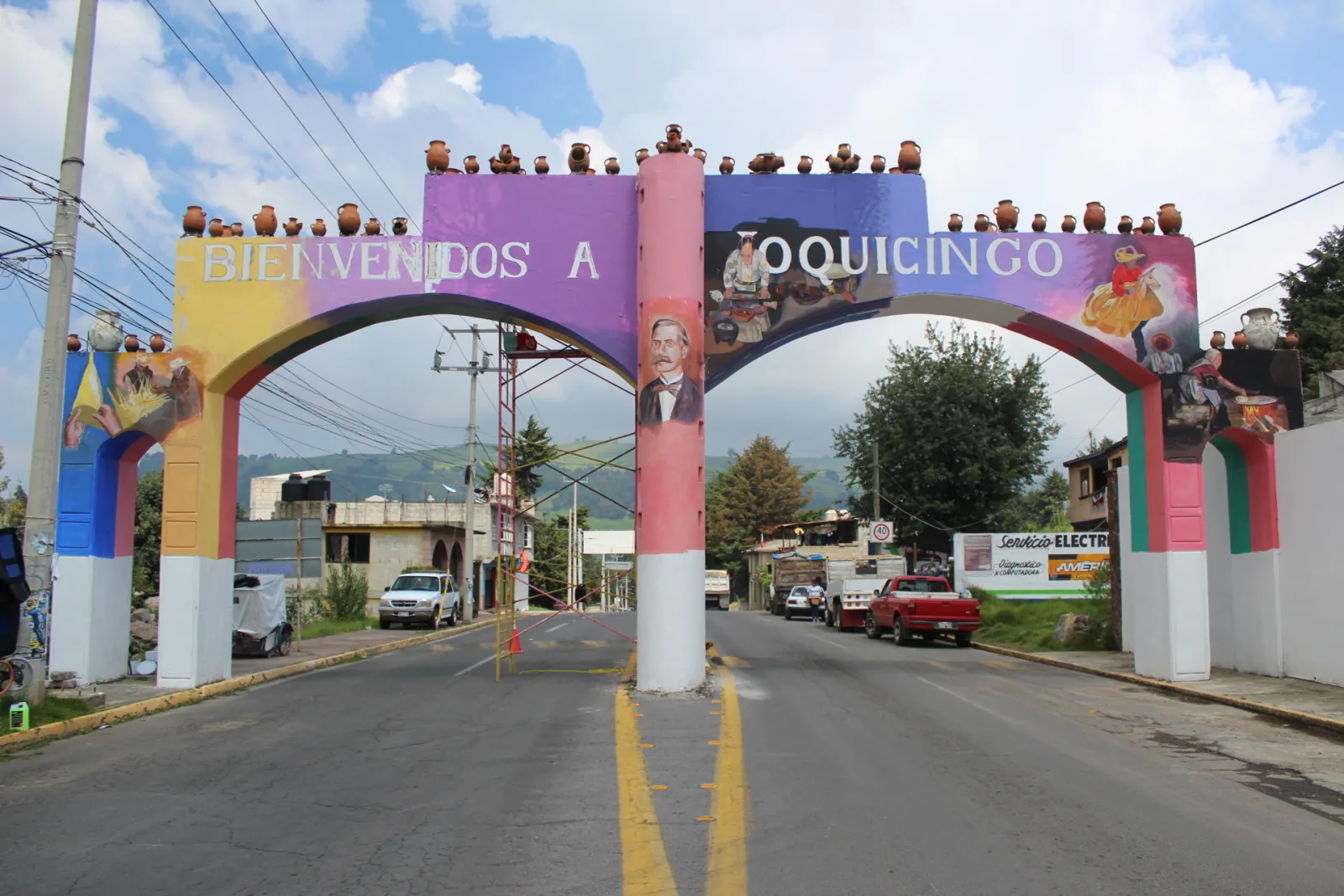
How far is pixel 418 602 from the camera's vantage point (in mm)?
33094

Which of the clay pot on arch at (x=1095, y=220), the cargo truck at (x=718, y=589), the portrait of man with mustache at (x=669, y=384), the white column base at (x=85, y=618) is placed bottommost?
the cargo truck at (x=718, y=589)

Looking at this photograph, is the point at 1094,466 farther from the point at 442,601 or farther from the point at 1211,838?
the point at 1211,838

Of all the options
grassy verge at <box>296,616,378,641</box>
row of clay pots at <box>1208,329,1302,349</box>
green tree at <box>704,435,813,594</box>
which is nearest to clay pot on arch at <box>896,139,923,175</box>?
row of clay pots at <box>1208,329,1302,349</box>

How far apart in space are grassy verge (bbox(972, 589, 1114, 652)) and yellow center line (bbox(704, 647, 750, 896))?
1361cm

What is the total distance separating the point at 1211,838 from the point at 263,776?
23.9 feet

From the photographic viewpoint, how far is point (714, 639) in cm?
2675

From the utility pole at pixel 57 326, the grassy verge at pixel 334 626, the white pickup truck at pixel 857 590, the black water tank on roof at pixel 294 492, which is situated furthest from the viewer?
the black water tank on roof at pixel 294 492

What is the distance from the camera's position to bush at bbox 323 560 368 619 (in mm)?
34625

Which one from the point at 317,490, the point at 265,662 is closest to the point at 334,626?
the point at 265,662

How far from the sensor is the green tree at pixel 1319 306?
3553 centimetres

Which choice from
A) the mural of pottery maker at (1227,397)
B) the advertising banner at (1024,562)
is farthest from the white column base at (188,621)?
the advertising banner at (1024,562)

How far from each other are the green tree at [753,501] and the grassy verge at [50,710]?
71.9 meters

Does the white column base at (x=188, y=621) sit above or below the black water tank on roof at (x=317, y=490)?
below

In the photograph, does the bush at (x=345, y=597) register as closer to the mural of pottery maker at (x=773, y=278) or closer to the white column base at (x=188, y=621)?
the white column base at (x=188, y=621)
